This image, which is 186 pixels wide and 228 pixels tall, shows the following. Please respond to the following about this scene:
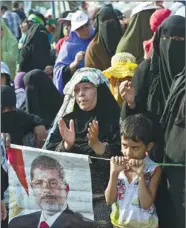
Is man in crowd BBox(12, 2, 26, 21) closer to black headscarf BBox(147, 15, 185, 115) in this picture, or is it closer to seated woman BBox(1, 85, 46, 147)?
seated woman BBox(1, 85, 46, 147)

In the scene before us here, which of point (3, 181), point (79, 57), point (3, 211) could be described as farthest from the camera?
point (79, 57)

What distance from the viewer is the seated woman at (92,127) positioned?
172 inches

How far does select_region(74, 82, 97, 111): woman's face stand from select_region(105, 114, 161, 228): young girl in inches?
16.9

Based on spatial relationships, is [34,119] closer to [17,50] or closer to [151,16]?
[151,16]

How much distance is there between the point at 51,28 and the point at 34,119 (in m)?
9.89

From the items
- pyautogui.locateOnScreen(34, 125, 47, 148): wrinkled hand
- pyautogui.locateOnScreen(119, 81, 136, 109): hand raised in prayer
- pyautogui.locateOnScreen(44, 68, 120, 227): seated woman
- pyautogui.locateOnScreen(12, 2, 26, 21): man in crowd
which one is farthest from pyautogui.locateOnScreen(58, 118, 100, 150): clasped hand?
pyautogui.locateOnScreen(12, 2, 26, 21): man in crowd

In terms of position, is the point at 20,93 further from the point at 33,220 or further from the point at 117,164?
the point at 117,164

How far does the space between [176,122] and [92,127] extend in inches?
20.5

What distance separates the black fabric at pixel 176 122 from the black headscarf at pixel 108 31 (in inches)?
115

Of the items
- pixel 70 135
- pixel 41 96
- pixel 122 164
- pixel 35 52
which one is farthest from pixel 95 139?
pixel 35 52

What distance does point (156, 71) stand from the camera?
16.7ft

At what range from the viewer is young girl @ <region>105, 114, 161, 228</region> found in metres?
4.09

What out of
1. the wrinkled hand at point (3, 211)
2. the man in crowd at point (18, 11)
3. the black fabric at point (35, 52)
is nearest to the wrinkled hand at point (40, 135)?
the wrinkled hand at point (3, 211)

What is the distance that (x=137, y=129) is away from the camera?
420cm
